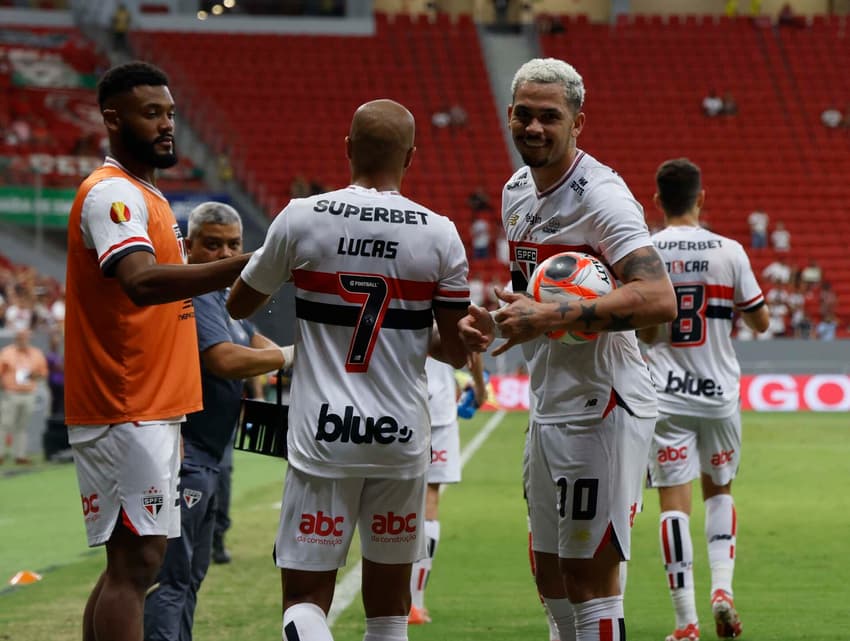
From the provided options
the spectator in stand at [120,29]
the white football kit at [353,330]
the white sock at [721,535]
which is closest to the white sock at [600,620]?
the white football kit at [353,330]

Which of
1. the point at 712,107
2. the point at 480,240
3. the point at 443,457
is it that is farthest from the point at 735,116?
the point at 443,457

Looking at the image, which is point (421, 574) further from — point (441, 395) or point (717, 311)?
point (717, 311)

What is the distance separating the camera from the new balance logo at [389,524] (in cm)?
499

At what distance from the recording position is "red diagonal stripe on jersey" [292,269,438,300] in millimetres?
4871

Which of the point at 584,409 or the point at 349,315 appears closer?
the point at 349,315

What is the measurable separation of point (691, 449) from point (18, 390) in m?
14.0

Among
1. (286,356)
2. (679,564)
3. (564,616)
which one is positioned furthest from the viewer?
(679,564)

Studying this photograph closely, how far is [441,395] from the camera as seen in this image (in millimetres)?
8906

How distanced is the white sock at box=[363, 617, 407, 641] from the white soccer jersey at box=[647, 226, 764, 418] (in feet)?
11.1

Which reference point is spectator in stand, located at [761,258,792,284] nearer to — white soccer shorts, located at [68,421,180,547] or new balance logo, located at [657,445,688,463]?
new balance logo, located at [657,445,688,463]

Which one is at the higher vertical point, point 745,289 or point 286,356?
point 745,289

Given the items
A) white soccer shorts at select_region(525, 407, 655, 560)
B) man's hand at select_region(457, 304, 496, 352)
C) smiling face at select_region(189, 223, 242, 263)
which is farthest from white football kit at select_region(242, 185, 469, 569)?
smiling face at select_region(189, 223, 242, 263)

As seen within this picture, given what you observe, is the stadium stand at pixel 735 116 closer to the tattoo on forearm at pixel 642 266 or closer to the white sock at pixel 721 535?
the white sock at pixel 721 535

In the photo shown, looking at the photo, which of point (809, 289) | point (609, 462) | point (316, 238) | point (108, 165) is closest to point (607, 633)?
point (609, 462)
